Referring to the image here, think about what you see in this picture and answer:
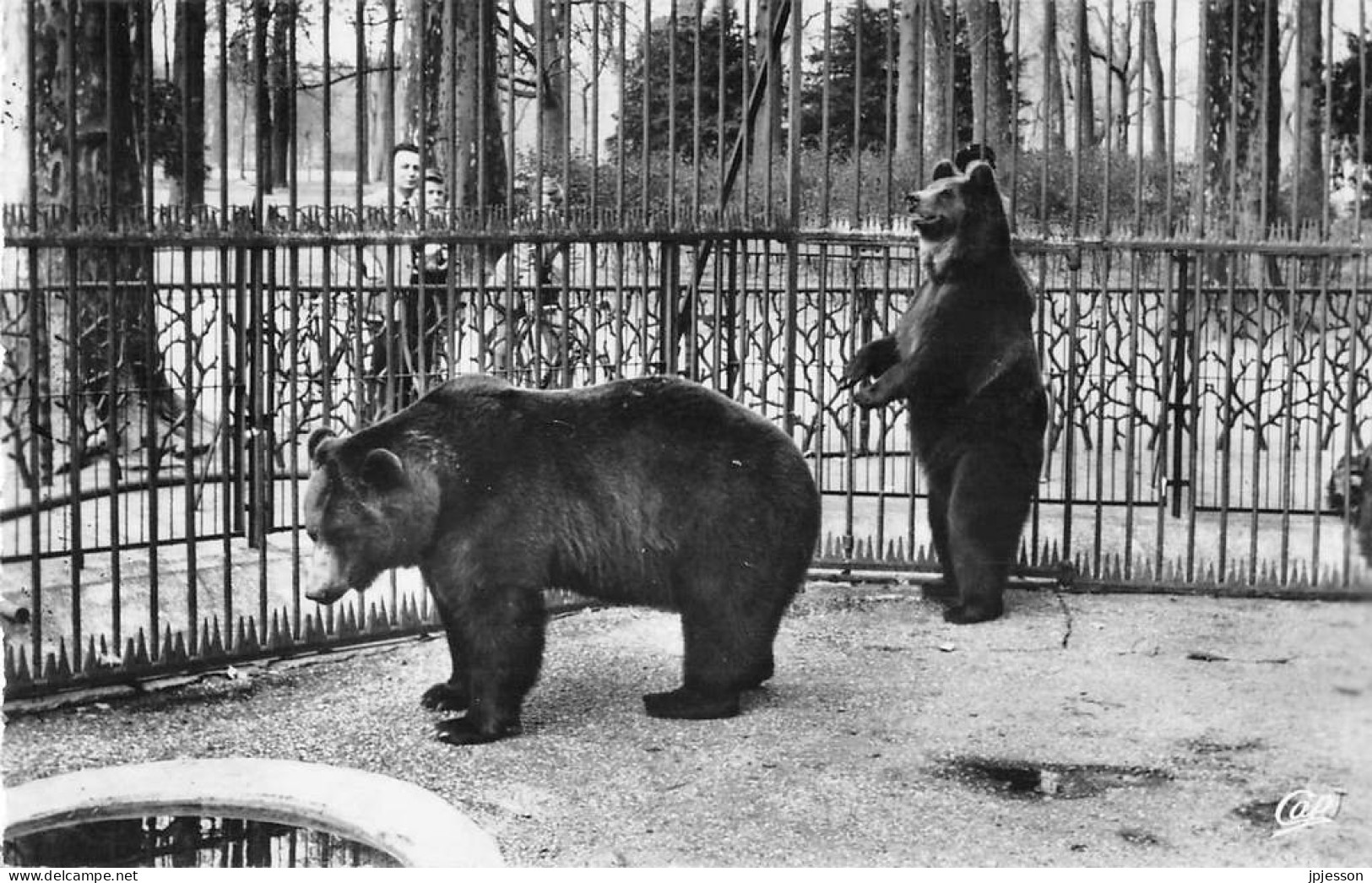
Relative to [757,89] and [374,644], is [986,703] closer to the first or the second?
[374,644]

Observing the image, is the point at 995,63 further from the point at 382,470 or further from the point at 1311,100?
the point at 382,470

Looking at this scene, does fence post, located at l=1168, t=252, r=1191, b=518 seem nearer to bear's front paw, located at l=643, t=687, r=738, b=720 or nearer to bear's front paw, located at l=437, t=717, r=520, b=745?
bear's front paw, located at l=643, t=687, r=738, b=720

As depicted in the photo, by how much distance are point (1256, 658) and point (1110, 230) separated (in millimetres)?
2408

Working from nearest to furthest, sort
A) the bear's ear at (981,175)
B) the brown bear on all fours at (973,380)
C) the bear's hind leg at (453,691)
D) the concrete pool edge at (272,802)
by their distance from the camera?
the concrete pool edge at (272,802) < the bear's hind leg at (453,691) < the bear's ear at (981,175) < the brown bear on all fours at (973,380)

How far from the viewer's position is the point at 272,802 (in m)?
5.70

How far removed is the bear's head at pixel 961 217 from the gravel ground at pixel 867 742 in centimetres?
183

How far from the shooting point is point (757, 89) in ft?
28.2

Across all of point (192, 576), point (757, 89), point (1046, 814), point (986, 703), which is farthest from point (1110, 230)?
point (192, 576)

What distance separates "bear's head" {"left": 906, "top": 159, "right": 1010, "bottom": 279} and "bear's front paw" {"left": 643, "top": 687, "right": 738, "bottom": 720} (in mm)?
2668

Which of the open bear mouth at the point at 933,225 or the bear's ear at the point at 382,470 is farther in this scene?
the open bear mouth at the point at 933,225

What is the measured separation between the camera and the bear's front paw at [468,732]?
6383 mm

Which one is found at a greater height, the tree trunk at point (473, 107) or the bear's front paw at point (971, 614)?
the tree trunk at point (473, 107)

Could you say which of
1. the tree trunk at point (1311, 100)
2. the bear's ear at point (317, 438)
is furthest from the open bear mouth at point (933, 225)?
the tree trunk at point (1311, 100)

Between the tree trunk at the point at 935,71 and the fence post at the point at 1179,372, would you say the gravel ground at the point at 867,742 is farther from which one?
the tree trunk at the point at 935,71
